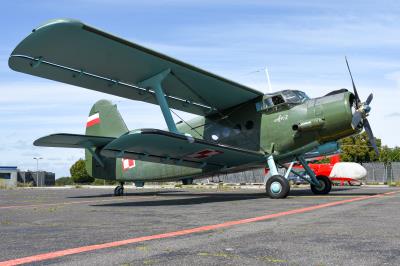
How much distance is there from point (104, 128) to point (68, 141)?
17.6 ft

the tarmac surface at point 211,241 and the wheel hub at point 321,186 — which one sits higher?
the wheel hub at point 321,186

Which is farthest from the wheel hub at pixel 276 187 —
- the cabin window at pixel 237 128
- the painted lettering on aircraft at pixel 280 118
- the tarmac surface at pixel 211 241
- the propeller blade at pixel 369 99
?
the tarmac surface at pixel 211 241

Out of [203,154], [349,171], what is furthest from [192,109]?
[349,171]

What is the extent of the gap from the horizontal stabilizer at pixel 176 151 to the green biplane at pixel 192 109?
0.03 metres

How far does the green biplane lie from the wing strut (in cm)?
3

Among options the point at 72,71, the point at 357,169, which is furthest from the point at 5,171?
the point at 72,71

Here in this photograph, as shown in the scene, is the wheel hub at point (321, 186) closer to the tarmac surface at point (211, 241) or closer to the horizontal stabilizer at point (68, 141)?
the tarmac surface at point (211, 241)

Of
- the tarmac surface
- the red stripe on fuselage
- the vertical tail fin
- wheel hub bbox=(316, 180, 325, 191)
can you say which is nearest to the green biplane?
wheel hub bbox=(316, 180, 325, 191)

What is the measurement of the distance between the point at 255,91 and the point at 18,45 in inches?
290

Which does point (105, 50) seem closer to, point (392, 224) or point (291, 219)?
point (291, 219)

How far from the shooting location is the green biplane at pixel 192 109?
10.9 metres

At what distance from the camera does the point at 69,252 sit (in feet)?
14.5

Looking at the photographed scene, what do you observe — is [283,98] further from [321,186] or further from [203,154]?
[321,186]

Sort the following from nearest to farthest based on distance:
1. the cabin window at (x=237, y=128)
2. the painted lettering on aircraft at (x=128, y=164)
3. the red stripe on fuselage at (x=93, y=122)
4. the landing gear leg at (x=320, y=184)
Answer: the cabin window at (x=237, y=128)
the landing gear leg at (x=320, y=184)
the painted lettering on aircraft at (x=128, y=164)
the red stripe on fuselage at (x=93, y=122)
